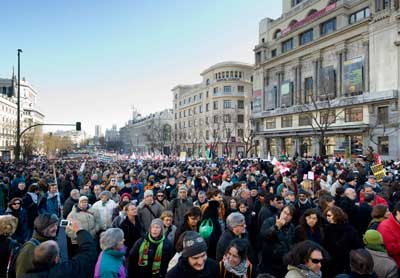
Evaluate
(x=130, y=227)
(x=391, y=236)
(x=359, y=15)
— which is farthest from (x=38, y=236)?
(x=359, y=15)

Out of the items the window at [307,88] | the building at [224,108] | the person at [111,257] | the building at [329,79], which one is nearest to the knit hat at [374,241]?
the person at [111,257]

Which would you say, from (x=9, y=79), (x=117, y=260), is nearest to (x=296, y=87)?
(x=117, y=260)

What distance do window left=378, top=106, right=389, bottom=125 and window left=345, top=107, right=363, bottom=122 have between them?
7.15 ft

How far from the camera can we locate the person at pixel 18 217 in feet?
21.1

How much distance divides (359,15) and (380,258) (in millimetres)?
43289

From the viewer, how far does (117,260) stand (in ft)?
11.5

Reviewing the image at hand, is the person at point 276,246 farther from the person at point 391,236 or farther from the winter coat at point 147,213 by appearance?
the winter coat at point 147,213

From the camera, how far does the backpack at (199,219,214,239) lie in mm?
5148

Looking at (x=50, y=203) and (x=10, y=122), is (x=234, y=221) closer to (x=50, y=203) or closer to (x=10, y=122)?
(x=50, y=203)

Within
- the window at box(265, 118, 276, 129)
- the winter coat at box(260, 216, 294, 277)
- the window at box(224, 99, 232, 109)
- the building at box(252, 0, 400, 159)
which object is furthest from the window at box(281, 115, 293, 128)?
the winter coat at box(260, 216, 294, 277)

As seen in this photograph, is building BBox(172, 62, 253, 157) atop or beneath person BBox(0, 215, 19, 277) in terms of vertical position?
atop

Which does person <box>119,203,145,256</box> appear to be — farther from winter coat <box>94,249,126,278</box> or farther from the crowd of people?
winter coat <box>94,249,126,278</box>

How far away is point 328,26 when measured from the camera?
42.5 metres

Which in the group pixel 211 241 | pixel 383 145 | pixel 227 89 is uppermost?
pixel 227 89
